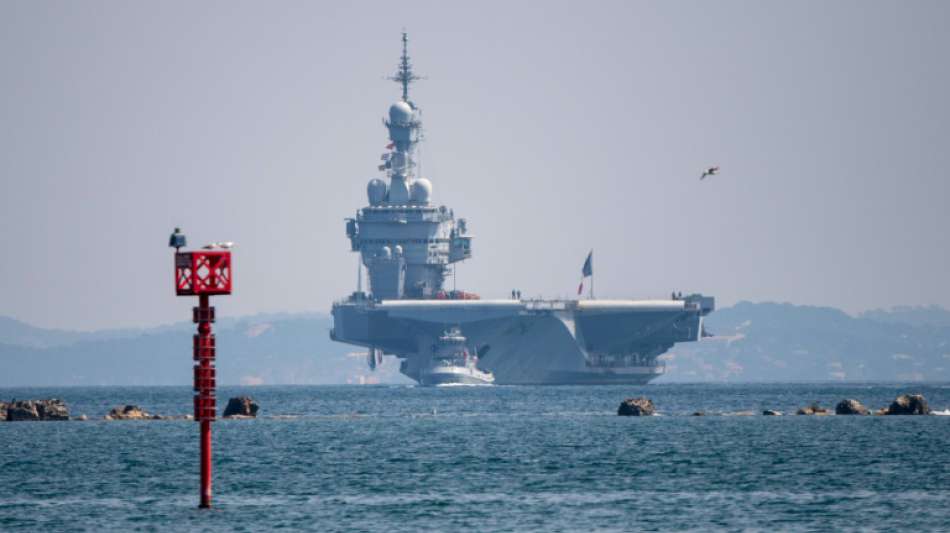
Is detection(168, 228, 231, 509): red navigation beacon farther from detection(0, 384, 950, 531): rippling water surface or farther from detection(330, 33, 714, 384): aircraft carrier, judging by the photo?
detection(330, 33, 714, 384): aircraft carrier

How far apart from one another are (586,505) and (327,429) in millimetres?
44732

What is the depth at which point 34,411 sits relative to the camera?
11419 cm

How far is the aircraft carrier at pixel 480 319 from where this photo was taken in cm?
17212

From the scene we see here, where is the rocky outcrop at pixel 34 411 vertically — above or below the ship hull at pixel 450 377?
below

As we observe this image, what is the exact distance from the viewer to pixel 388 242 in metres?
195

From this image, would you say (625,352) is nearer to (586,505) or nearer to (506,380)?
(506,380)

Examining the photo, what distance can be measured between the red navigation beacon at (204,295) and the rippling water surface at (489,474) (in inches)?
117

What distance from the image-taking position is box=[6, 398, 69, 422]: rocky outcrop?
114 m

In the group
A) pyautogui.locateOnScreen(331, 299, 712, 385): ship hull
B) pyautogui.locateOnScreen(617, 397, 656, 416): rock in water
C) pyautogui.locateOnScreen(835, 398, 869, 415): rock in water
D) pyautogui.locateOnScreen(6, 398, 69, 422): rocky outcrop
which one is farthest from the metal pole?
pyautogui.locateOnScreen(331, 299, 712, 385): ship hull

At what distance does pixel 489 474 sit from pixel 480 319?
336 feet

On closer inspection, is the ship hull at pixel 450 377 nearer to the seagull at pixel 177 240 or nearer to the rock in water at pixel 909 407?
the rock in water at pixel 909 407

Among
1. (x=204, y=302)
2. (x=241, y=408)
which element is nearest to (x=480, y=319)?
(x=241, y=408)

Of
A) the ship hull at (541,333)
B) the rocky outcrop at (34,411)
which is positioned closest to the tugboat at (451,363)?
the ship hull at (541,333)

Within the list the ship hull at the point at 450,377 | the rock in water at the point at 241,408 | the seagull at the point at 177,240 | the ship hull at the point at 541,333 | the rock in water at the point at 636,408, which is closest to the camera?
the seagull at the point at 177,240
